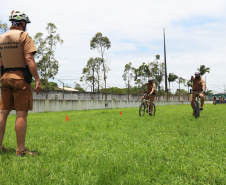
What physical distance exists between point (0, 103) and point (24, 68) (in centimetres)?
70

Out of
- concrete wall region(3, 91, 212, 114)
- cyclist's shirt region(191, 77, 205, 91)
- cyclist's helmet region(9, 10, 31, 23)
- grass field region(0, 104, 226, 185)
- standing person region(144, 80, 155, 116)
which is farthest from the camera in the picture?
concrete wall region(3, 91, 212, 114)

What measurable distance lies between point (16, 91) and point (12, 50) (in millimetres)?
644

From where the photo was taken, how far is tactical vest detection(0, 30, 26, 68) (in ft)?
10.6

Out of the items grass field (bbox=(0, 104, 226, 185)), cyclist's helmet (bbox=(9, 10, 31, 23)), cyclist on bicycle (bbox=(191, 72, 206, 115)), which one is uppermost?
cyclist's helmet (bbox=(9, 10, 31, 23))

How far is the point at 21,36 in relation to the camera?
324 cm

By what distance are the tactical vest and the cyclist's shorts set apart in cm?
16

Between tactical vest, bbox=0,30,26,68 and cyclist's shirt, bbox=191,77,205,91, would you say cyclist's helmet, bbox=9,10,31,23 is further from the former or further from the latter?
cyclist's shirt, bbox=191,77,205,91

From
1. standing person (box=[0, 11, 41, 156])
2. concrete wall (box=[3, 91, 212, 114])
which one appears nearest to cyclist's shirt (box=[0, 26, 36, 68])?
standing person (box=[0, 11, 41, 156])

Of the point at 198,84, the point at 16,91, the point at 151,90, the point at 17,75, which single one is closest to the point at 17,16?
the point at 17,75

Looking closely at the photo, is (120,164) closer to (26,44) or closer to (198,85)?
(26,44)

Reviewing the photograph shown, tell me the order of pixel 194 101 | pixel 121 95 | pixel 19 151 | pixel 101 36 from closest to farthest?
pixel 19 151 < pixel 194 101 < pixel 121 95 < pixel 101 36

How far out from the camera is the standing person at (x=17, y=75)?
321cm

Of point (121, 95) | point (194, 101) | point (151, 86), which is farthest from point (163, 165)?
point (121, 95)

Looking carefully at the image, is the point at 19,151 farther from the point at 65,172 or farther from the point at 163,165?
the point at 163,165
